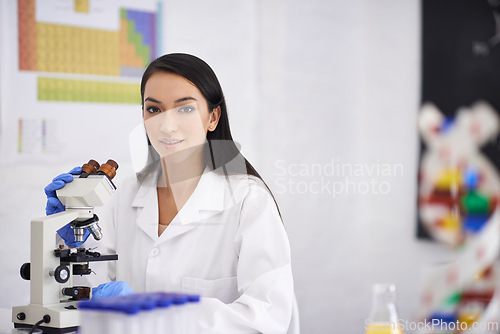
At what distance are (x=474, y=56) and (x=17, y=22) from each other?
1539 mm

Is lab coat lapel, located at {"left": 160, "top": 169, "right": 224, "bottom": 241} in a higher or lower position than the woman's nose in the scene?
lower

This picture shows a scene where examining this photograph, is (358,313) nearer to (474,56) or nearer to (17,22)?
(474,56)

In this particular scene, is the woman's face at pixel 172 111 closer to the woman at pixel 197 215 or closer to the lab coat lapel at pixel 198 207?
the woman at pixel 197 215

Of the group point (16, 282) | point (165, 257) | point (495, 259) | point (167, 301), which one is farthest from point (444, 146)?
point (16, 282)

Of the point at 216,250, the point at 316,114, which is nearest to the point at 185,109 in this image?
the point at 216,250

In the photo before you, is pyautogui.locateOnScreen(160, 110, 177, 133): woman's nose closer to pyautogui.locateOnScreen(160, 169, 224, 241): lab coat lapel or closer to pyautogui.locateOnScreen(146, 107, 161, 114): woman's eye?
pyautogui.locateOnScreen(146, 107, 161, 114): woman's eye

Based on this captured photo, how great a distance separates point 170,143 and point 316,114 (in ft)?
3.68

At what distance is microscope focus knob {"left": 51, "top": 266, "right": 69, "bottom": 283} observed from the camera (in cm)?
112

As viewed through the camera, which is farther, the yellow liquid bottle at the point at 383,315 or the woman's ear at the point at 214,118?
the woman's ear at the point at 214,118

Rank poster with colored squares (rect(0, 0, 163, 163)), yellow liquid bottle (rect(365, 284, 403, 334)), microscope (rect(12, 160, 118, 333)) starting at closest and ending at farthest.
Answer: yellow liquid bottle (rect(365, 284, 403, 334)) < microscope (rect(12, 160, 118, 333)) < poster with colored squares (rect(0, 0, 163, 163))

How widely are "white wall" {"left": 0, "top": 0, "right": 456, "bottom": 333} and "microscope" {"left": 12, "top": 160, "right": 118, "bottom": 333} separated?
1.22 m

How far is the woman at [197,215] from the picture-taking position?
4.15ft

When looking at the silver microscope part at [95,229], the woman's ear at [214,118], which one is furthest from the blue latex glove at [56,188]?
the woman's ear at [214,118]

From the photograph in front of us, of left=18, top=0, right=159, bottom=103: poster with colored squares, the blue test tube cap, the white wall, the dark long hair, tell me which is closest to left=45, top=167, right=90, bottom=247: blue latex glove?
the dark long hair
